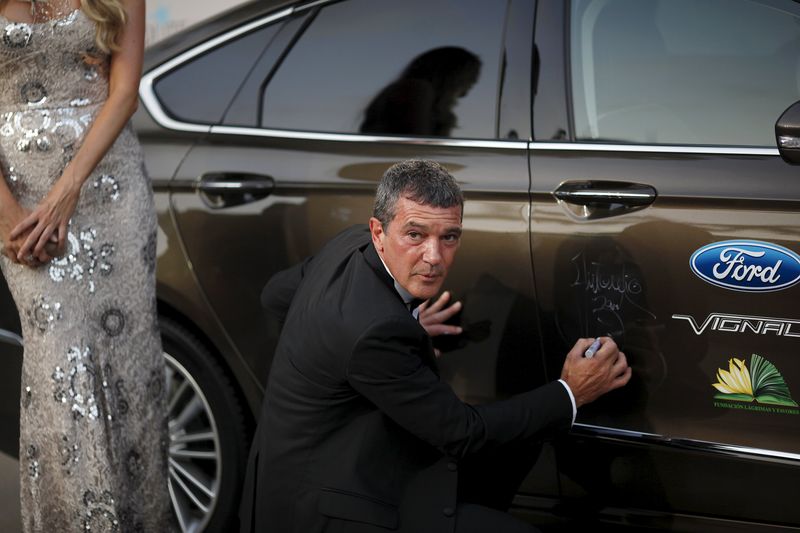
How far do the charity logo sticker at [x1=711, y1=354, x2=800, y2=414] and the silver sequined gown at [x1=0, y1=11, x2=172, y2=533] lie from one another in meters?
1.44

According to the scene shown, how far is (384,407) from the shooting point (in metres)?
2.31

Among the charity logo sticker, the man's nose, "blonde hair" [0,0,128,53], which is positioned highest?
"blonde hair" [0,0,128,53]

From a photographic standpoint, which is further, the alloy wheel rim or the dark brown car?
the alloy wheel rim

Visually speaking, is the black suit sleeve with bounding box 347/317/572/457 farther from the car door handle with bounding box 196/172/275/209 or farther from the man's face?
the car door handle with bounding box 196/172/275/209

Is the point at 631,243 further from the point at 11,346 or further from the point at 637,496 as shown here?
the point at 11,346

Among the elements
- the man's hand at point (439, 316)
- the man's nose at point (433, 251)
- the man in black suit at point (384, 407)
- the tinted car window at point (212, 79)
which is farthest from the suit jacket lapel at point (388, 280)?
the tinted car window at point (212, 79)

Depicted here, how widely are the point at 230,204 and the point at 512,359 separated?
89 centimetres

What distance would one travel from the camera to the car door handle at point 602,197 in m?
2.66

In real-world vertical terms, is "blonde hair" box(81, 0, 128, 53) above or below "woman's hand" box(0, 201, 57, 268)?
above

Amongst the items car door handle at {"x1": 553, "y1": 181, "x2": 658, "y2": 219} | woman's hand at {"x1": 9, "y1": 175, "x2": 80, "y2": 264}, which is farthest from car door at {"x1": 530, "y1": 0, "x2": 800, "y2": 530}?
woman's hand at {"x1": 9, "y1": 175, "x2": 80, "y2": 264}

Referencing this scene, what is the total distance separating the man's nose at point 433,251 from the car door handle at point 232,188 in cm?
82

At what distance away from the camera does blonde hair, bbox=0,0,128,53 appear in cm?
268

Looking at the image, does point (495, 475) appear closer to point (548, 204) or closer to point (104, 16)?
point (548, 204)

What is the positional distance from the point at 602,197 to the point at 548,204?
134mm
